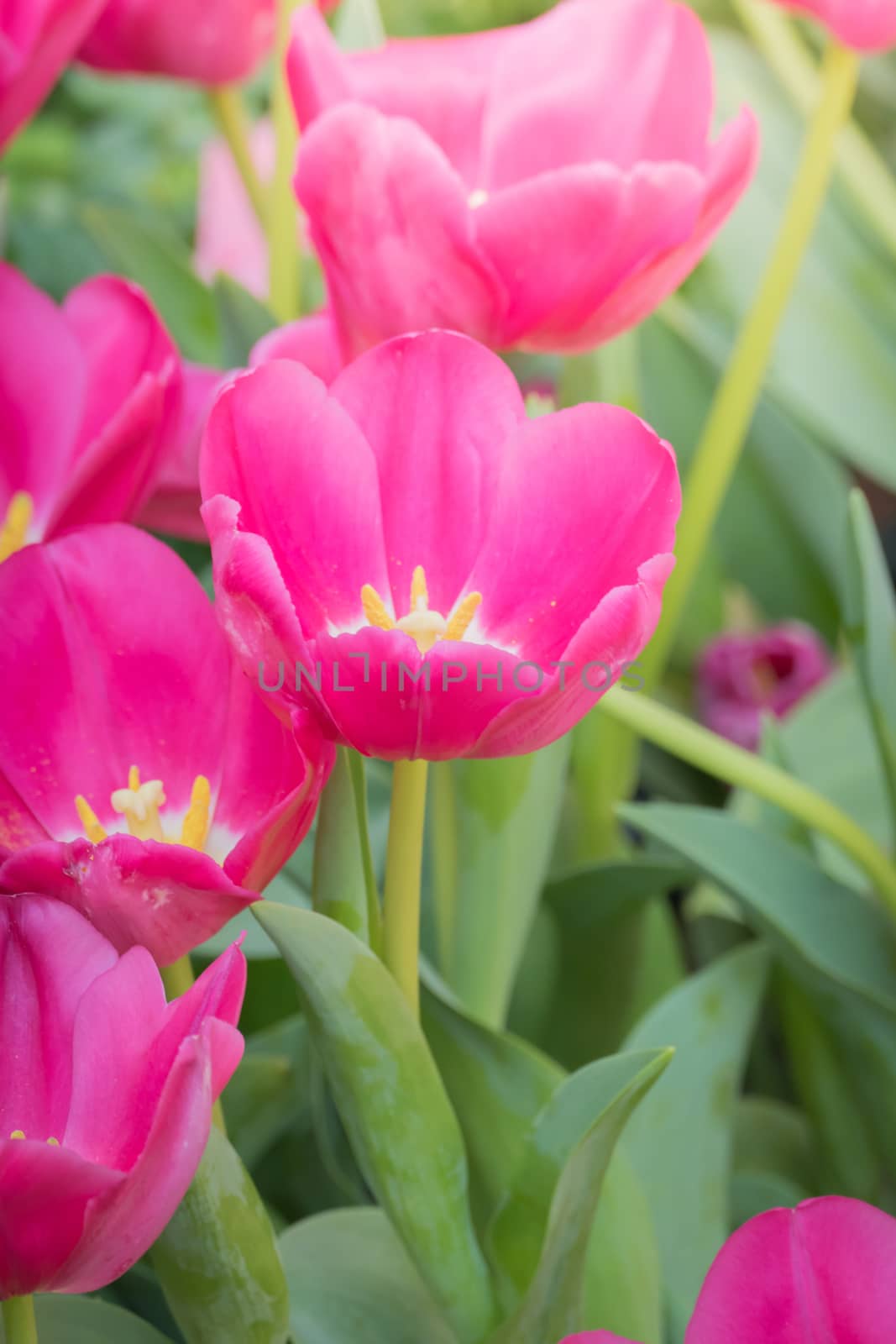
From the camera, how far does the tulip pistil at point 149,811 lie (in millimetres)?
252

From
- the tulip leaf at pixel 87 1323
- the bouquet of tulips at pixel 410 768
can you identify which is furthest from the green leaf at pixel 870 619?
the tulip leaf at pixel 87 1323

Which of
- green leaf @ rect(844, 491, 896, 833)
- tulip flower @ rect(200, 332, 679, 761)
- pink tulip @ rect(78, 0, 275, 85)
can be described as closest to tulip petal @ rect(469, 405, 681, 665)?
tulip flower @ rect(200, 332, 679, 761)

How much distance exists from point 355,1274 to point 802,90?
43 cm

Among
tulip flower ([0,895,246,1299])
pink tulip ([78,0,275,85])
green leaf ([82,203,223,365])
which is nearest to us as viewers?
tulip flower ([0,895,246,1299])

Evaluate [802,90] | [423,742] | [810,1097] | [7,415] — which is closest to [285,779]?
[423,742]

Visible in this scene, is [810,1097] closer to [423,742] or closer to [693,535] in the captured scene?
[693,535]

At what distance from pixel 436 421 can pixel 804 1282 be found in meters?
0.15

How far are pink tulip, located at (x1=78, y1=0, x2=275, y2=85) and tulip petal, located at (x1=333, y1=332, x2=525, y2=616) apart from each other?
21 centimetres

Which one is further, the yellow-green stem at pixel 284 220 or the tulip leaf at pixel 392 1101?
the yellow-green stem at pixel 284 220

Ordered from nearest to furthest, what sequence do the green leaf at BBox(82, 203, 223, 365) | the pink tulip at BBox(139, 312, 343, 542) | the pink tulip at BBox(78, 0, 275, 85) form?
the pink tulip at BBox(139, 312, 343, 542) < the pink tulip at BBox(78, 0, 275, 85) < the green leaf at BBox(82, 203, 223, 365)

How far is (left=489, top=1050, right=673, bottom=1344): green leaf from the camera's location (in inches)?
9.1

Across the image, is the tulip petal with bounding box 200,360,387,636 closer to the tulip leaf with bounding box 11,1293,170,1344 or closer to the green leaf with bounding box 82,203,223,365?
the tulip leaf with bounding box 11,1293,170,1344

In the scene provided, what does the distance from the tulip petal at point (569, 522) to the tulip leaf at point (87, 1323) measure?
14 centimetres

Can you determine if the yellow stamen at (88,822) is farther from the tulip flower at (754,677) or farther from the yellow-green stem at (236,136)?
the tulip flower at (754,677)
